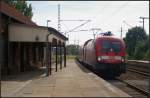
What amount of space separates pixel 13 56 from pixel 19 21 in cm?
243

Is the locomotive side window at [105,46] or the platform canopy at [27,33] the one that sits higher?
the platform canopy at [27,33]

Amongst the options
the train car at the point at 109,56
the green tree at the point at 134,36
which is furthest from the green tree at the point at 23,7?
the train car at the point at 109,56

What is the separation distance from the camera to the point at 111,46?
29688 millimetres

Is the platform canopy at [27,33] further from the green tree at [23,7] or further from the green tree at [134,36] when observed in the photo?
the green tree at [134,36]

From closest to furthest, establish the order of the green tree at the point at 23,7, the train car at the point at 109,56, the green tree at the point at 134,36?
the train car at the point at 109,56 → the green tree at the point at 23,7 → the green tree at the point at 134,36

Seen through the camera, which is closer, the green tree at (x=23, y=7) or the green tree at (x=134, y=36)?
the green tree at (x=23, y=7)

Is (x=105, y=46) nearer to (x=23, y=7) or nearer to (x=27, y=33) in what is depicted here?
(x=27, y=33)

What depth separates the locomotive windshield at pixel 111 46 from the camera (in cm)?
2953

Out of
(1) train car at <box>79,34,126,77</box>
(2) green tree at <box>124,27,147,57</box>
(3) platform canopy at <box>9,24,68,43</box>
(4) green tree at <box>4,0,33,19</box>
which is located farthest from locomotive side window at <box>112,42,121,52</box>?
(2) green tree at <box>124,27,147,57</box>

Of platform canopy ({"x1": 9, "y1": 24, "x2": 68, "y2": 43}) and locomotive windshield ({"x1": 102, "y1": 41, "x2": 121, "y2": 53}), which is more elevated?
platform canopy ({"x1": 9, "y1": 24, "x2": 68, "y2": 43})

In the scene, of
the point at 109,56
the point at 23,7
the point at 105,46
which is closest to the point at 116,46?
the point at 105,46

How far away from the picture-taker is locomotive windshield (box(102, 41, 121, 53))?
96.9 feet

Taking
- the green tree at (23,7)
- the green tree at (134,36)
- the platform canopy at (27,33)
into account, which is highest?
the green tree at (23,7)

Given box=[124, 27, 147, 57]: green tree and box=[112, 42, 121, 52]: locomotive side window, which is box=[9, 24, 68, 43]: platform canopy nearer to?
box=[112, 42, 121, 52]: locomotive side window
